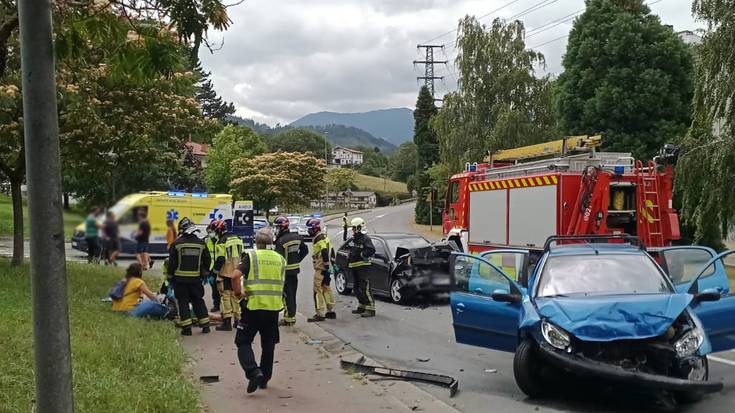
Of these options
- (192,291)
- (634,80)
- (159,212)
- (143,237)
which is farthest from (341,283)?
(634,80)

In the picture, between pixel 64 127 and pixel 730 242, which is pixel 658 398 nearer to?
pixel 64 127

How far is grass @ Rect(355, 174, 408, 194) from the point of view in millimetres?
112000

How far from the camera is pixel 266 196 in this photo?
4.25 m

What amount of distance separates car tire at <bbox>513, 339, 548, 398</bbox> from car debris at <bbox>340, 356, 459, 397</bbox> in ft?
2.62

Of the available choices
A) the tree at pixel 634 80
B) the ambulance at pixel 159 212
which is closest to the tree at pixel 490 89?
the tree at pixel 634 80

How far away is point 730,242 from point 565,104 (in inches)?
442

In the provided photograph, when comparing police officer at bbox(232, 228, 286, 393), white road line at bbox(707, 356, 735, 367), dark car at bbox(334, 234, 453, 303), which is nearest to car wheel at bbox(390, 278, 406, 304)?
dark car at bbox(334, 234, 453, 303)

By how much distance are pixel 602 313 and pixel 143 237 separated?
5113 mm

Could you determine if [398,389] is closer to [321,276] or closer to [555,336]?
[555,336]

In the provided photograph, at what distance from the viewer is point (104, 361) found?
689 centimetres

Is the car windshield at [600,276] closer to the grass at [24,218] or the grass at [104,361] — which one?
the grass at [104,361]

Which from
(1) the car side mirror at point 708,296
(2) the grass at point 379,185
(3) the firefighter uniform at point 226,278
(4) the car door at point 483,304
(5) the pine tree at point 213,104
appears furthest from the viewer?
(2) the grass at point 379,185

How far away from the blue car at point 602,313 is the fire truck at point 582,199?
4701 mm

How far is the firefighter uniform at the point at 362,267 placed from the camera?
12.4 m
